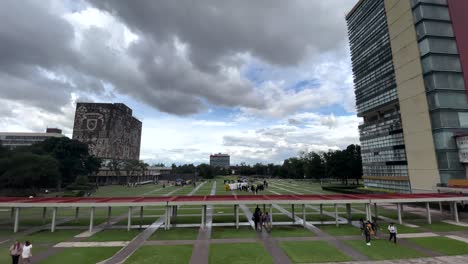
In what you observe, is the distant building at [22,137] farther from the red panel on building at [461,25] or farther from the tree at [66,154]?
the red panel on building at [461,25]

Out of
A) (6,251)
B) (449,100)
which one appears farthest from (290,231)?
(449,100)

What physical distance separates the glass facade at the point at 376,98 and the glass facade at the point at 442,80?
35.8 ft

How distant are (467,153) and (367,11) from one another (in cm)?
4335

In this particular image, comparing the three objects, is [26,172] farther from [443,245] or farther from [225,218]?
[443,245]

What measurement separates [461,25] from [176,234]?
56.7m

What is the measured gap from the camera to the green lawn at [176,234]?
19927 millimetres

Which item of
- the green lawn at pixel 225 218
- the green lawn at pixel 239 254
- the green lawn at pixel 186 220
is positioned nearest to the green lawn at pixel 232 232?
the green lawn at pixel 239 254

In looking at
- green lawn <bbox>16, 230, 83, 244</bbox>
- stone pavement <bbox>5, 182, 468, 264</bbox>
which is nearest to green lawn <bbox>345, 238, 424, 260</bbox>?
Result: stone pavement <bbox>5, 182, 468, 264</bbox>

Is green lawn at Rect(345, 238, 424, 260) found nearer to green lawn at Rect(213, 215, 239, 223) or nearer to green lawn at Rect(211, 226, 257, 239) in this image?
green lawn at Rect(211, 226, 257, 239)

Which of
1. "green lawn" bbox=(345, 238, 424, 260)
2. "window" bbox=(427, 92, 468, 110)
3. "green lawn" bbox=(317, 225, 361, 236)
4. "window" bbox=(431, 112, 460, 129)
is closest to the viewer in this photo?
"green lawn" bbox=(345, 238, 424, 260)

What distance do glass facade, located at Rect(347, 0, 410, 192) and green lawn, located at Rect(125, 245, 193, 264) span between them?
50036 millimetres

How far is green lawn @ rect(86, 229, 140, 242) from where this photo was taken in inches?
778

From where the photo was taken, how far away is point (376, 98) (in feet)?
196

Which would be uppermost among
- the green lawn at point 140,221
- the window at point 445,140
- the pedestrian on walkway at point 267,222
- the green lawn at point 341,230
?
the window at point 445,140
